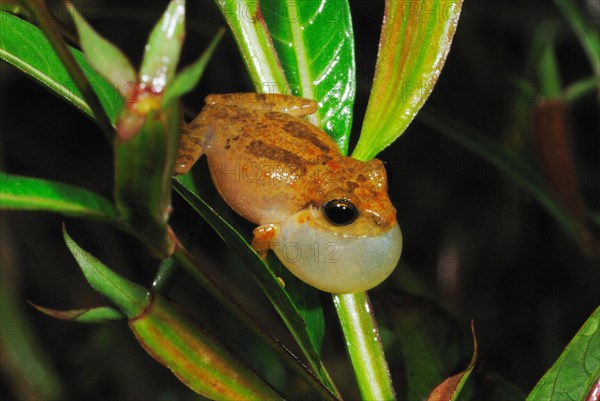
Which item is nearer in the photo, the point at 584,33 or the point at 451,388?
the point at 451,388

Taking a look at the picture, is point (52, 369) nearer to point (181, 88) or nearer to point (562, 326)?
point (562, 326)

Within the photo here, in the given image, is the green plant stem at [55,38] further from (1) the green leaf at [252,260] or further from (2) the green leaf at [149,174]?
(1) the green leaf at [252,260]

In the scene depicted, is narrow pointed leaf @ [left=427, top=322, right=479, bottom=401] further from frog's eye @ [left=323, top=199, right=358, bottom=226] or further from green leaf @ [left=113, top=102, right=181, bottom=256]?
green leaf @ [left=113, top=102, right=181, bottom=256]

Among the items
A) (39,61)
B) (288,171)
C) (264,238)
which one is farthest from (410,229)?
(39,61)

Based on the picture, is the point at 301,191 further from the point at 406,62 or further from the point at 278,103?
the point at 406,62

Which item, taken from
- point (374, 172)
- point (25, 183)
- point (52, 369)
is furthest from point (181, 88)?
point (52, 369)

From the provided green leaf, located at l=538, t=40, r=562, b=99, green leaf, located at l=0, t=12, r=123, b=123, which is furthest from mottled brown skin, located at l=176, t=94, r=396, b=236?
green leaf, located at l=538, t=40, r=562, b=99
